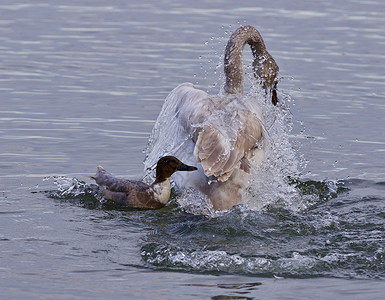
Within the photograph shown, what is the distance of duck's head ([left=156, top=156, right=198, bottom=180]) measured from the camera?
8.74 meters

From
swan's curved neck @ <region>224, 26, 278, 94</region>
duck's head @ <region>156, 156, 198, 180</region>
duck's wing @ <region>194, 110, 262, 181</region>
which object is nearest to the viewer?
duck's wing @ <region>194, 110, 262, 181</region>

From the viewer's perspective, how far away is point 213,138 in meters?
8.09

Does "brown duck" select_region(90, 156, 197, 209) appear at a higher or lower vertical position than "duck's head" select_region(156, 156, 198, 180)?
lower

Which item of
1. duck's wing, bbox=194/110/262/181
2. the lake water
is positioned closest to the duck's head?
the lake water

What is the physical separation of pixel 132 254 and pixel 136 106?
18.5 feet

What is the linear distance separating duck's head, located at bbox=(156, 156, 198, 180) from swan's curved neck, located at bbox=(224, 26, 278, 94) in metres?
1.37

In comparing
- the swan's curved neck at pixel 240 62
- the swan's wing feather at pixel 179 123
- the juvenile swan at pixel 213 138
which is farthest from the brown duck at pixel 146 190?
the swan's curved neck at pixel 240 62

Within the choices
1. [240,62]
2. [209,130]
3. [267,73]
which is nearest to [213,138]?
[209,130]

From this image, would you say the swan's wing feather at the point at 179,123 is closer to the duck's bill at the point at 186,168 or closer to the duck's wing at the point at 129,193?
the duck's bill at the point at 186,168

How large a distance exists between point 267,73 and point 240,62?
44 cm

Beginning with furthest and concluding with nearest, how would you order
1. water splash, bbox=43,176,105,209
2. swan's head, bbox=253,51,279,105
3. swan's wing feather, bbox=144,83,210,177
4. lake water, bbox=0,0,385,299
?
1. swan's head, bbox=253,51,279,105
2. water splash, bbox=43,176,105,209
3. swan's wing feather, bbox=144,83,210,177
4. lake water, bbox=0,0,385,299

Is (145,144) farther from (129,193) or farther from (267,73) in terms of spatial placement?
(129,193)

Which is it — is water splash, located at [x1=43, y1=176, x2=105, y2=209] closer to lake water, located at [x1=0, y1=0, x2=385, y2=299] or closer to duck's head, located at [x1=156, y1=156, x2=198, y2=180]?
lake water, located at [x1=0, y1=0, x2=385, y2=299]

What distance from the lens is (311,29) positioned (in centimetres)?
1669
